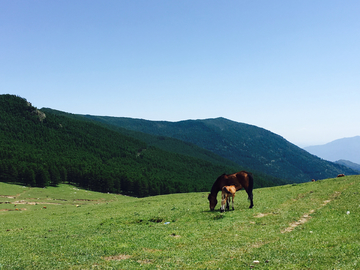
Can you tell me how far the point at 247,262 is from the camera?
12070 millimetres

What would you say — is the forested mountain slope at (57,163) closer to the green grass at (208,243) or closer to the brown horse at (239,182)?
the brown horse at (239,182)

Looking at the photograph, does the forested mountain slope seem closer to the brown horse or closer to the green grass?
the brown horse

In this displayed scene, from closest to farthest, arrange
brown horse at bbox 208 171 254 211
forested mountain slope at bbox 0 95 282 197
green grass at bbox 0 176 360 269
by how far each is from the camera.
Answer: green grass at bbox 0 176 360 269 → brown horse at bbox 208 171 254 211 → forested mountain slope at bbox 0 95 282 197

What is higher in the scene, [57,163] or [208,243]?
[57,163]

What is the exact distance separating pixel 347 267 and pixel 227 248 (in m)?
6.35

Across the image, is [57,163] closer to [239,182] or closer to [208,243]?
[239,182]

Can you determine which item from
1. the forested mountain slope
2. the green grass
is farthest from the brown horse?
the forested mountain slope

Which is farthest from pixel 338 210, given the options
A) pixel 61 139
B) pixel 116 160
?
pixel 61 139

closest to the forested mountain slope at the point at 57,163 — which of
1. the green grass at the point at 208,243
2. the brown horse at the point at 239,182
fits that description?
the brown horse at the point at 239,182

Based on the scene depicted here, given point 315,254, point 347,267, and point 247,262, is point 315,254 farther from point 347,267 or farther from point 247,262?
point 247,262

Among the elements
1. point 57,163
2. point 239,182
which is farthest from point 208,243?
point 57,163

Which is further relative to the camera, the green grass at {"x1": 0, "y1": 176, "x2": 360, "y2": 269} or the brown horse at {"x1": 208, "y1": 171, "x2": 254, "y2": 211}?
the brown horse at {"x1": 208, "y1": 171, "x2": 254, "y2": 211}

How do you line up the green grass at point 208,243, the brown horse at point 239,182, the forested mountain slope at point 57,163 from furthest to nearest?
the forested mountain slope at point 57,163
the brown horse at point 239,182
the green grass at point 208,243

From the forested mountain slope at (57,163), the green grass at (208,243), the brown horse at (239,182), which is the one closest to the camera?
the green grass at (208,243)
